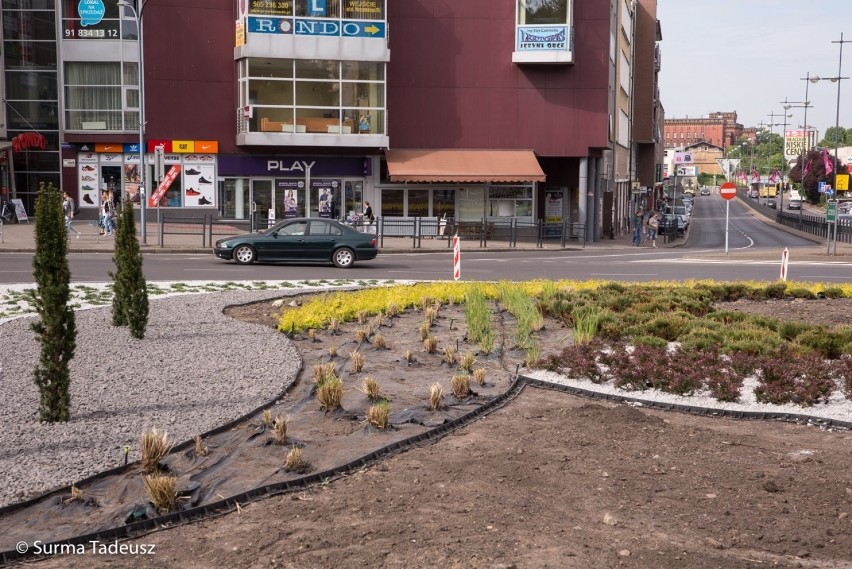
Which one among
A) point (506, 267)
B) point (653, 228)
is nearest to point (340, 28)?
point (653, 228)

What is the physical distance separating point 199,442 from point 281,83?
37.5m

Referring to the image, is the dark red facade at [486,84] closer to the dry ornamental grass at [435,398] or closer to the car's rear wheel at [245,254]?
the car's rear wheel at [245,254]

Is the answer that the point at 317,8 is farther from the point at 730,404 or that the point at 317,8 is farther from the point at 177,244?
the point at 730,404

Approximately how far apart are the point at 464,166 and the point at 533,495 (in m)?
38.8

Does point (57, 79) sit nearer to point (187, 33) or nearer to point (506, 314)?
point (187, 33)

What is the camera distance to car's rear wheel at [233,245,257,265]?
28.5 metres

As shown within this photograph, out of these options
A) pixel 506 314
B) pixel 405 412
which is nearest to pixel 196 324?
pixel 506 314

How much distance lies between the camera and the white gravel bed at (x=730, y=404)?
9875 millimetres

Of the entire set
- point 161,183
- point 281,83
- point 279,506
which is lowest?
point 279,506

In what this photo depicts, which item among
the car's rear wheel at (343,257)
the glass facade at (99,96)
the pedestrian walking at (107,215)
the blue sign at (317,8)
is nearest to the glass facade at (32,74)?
the glass facade at (99,96)

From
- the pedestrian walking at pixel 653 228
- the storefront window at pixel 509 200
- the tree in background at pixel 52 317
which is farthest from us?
the pedestrian walking at pixel 653 228

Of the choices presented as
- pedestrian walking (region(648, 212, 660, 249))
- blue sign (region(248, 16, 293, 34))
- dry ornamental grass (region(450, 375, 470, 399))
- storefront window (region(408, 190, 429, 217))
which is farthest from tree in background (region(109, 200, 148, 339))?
pedestrian walking (region(648, 212, 660, 249))

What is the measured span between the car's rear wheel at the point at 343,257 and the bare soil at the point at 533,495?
1835 cm

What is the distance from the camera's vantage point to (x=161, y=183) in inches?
1324
